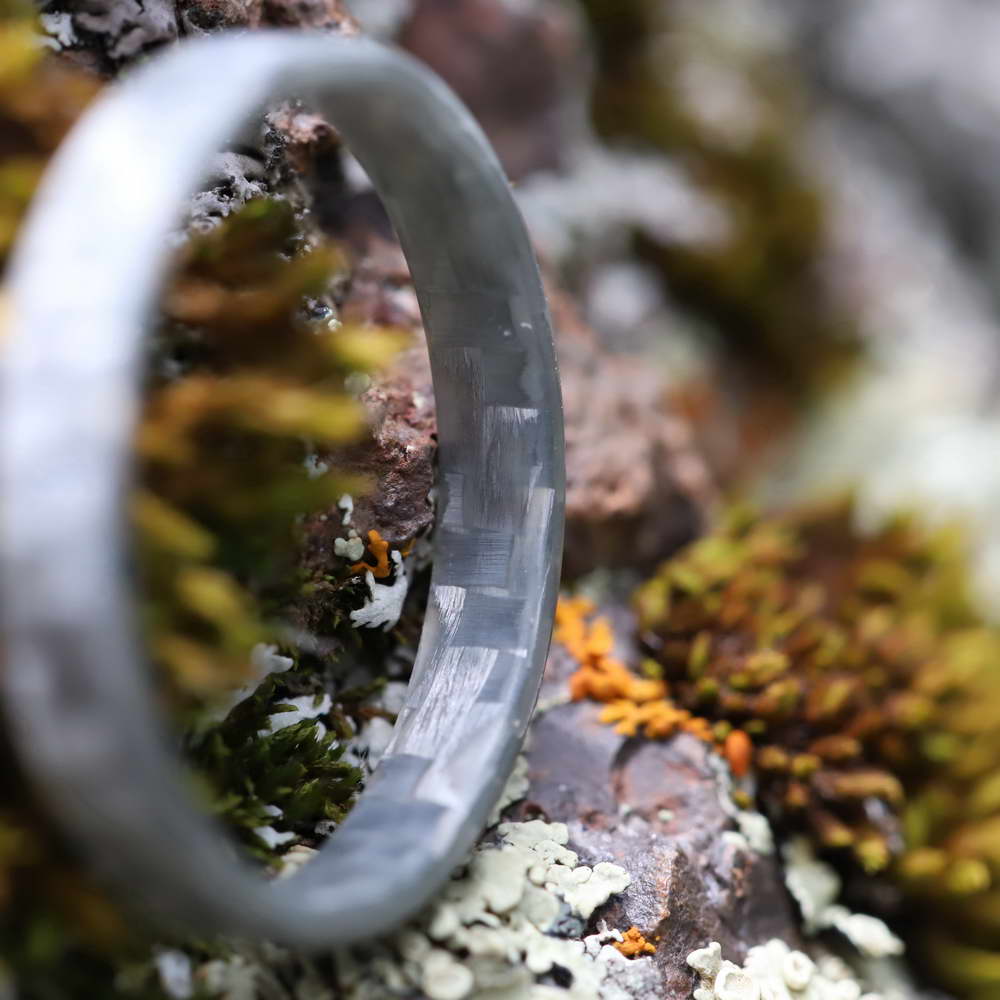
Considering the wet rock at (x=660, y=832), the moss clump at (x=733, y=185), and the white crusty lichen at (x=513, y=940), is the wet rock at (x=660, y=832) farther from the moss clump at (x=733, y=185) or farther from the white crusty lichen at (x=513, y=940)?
the moss clump at (x=733, y=185)

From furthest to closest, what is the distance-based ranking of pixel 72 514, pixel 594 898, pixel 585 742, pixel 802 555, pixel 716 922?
pixel 802 555 → pixel 585 742 → pixel 716 922 → pixel 594 898 → pixel 72 514

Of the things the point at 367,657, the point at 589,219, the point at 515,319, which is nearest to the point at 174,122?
the point at 515,319

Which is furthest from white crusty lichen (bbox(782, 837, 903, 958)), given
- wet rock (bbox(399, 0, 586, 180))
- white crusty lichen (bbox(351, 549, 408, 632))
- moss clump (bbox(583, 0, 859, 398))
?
moss clump (bbox(583, 0, 859, 398))

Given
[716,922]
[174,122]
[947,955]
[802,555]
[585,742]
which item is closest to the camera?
[174,122]

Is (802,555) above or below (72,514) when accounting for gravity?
below

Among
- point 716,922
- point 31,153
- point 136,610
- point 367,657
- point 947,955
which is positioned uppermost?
point 31,153

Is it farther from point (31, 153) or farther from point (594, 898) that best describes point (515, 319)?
point (594, 898)

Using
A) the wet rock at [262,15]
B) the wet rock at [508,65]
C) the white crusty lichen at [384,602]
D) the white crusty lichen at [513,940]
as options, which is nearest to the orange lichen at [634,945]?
the white crusty lichen at [513,940]
